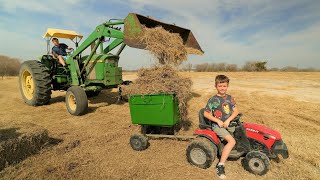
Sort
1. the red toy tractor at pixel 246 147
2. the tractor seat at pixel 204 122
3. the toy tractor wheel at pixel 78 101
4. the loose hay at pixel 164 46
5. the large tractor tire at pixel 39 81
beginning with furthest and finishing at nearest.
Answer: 1. the large tractor tire at pixel 39 81
2. the toy tractor wheel at pixel 78 101
3. the loose hay at pixel 164 46
4. the tractor seat at pixel 204 122
5. the red toy tractor at pixel 246 147

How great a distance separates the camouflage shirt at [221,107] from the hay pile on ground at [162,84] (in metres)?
0.90

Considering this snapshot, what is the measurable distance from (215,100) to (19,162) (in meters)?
3.51

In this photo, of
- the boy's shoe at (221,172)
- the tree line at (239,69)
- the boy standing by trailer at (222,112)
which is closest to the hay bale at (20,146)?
the boy standing by trailer at (222,112)

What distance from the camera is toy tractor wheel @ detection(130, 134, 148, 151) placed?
528 cm

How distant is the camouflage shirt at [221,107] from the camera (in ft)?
14.4

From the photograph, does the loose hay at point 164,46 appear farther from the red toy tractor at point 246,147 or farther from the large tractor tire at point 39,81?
the large tractor tire at point 39,81

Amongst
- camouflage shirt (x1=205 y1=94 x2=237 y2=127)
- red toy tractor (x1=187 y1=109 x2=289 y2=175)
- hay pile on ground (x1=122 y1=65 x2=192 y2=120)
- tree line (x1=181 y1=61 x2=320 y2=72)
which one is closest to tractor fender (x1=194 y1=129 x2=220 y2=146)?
red toy tractor (x1=187 y1=109 x2=289 y2=175)

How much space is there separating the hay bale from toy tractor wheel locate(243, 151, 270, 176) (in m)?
3.80

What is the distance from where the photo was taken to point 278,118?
766 centimetres

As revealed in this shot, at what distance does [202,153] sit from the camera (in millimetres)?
4387

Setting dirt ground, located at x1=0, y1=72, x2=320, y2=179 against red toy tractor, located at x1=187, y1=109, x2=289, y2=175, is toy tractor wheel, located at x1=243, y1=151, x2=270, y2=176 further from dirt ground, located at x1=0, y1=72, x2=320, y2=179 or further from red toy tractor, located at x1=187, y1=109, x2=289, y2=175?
dirt ground, located at x1=0, y1=72, x2=320, y2=179

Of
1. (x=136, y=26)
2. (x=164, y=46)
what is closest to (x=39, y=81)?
(x=136, y=26)

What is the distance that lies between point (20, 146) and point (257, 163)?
4.04 metres

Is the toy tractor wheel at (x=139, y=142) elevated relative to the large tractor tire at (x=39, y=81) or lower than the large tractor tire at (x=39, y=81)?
lower
